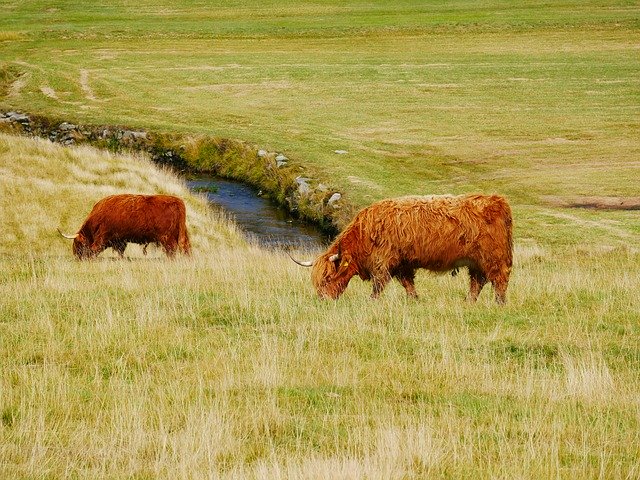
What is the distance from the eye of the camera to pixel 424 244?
1325 cm

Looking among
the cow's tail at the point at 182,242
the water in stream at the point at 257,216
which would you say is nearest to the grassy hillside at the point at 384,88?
the water in stream at the point at 257,216

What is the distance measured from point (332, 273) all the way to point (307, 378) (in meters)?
5.07

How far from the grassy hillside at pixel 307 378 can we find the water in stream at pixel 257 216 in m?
12.1

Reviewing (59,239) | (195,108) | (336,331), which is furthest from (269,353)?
(195,108)

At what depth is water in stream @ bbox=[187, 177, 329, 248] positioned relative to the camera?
27875mm

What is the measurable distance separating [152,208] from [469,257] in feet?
29.9

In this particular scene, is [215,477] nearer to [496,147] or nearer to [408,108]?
[496,147]

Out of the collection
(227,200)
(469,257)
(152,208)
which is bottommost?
(227,200)

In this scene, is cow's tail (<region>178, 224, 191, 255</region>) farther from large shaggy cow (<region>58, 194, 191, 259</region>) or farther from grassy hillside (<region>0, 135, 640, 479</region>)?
grassy hillside (<region>0, 135, 640, 479</region>)

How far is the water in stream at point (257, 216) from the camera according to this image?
2788cm

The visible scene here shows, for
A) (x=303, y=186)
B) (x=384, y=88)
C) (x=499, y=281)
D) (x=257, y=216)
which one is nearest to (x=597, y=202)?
(x=303, y=186)

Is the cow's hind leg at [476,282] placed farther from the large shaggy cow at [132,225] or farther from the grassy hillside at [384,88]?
the grassy hillside at [384,88]

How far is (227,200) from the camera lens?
109 feet

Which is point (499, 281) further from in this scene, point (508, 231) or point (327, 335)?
point (327, 335)
